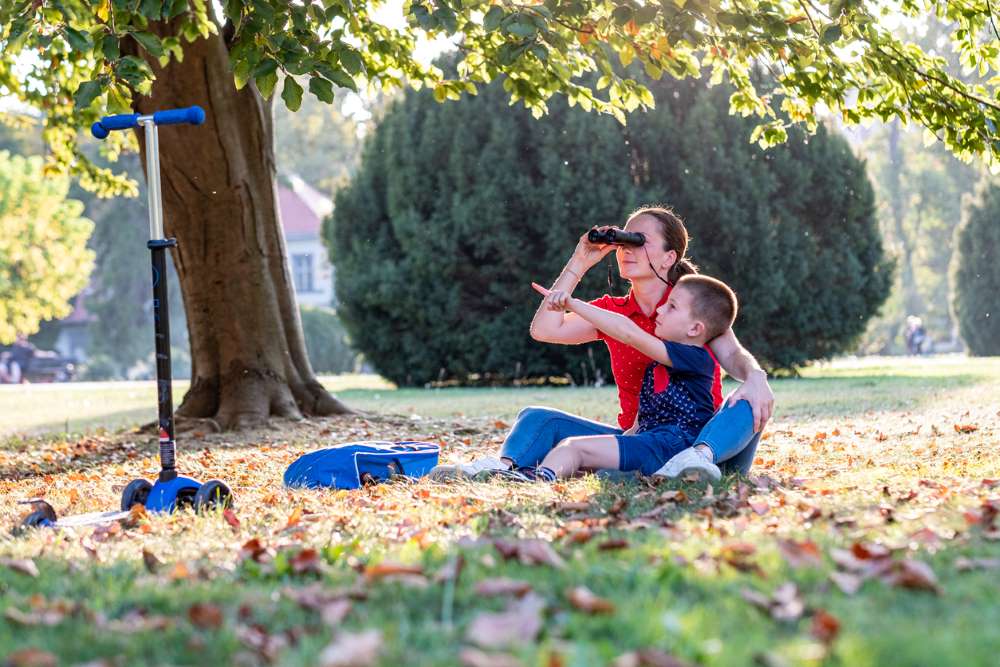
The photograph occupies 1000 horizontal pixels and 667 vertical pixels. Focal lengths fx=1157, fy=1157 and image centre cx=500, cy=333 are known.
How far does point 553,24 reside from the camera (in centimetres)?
664

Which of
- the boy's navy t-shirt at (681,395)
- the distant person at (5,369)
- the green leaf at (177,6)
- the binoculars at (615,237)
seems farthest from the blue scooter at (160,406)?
the distant person at (5,369)

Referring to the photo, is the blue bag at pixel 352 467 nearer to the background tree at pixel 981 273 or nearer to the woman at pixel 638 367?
the woman at pixel 638 367

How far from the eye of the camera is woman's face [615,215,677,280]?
17.3 feet

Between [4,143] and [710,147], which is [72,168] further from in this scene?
[4,143]

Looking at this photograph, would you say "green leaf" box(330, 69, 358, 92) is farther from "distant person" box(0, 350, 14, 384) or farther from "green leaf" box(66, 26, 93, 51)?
"distant person" box(0, 350, 14, 384)

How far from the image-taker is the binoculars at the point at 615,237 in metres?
5.07

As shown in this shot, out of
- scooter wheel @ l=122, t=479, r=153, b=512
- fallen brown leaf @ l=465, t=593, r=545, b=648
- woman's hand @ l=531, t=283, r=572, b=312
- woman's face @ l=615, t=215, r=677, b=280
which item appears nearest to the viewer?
fallen brown leaf @ l=465, t=593, r=545, b=648

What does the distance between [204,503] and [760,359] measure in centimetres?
1300

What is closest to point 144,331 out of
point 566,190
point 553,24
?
point 566,190

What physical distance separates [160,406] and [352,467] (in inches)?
44.9

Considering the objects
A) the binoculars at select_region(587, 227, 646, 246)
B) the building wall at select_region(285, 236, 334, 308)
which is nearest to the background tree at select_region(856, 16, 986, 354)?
the building wall at select_region(285, 236, 334, 308)

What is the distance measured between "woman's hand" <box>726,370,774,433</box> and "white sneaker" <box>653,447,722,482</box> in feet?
0.96

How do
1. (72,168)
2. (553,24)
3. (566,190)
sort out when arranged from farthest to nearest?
(566,190)
(72,168)
(553,24)

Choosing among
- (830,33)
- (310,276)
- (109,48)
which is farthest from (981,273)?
(310,276)
